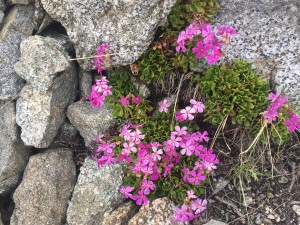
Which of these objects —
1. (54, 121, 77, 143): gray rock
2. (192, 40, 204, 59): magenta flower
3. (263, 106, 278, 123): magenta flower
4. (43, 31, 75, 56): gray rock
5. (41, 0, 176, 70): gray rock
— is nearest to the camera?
(263, 106, 278, 123): magenta flower

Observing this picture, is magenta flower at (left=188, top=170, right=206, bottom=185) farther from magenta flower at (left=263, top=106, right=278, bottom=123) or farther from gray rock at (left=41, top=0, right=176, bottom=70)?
gray rock at (left=41, top=0, right=176, bottom=70)

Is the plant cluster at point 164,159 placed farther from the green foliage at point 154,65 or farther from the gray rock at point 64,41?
the gray rock at point 64,41

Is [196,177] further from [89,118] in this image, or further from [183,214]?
[89,118]

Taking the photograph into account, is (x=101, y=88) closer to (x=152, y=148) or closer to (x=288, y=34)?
(x=152, y=148)

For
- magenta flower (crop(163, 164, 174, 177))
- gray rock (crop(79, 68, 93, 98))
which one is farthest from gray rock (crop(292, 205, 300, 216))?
gray rock (crop(79, 68, 93, 98))

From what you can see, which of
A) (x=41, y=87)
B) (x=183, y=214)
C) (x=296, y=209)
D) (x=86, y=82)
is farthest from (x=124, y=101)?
(x=296, y=209)

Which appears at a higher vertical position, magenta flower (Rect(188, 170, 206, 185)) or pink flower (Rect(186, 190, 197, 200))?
magenta flower (Rect(188, 170, 206, 185))

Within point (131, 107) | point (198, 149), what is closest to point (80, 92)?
point (131, 107)
